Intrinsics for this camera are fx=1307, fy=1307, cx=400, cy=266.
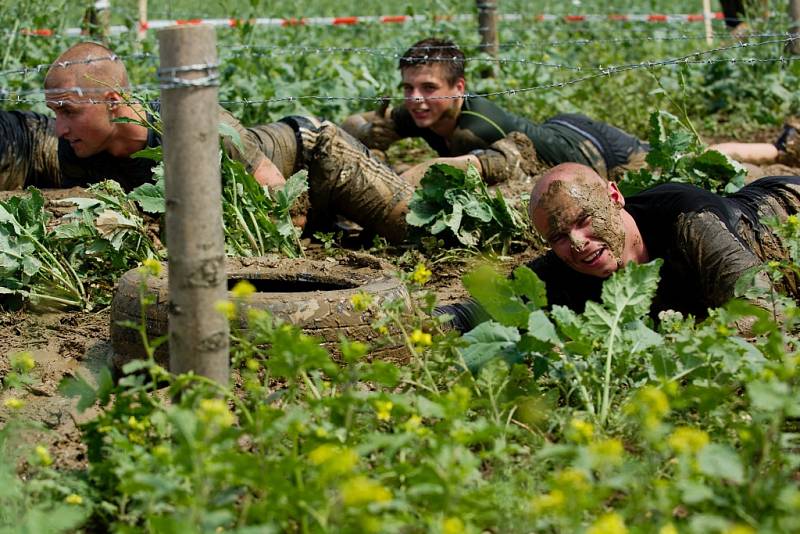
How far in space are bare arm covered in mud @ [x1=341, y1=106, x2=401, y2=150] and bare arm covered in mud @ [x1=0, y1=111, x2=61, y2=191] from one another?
1.98 metres

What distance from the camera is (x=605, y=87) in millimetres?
10023

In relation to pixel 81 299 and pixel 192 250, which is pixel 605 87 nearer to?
pixel 81 299

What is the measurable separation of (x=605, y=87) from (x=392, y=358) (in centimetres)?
604

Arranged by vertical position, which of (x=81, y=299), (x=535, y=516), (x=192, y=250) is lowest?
(x=81, y=299)

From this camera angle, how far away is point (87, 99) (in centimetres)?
616

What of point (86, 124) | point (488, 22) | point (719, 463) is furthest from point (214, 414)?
point (488, 22)

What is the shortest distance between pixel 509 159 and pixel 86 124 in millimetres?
2437

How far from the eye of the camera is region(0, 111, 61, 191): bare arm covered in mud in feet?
24.4

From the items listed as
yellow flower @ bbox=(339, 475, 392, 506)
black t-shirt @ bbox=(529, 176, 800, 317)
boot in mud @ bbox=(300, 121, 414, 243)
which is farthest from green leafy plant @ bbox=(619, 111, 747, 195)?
yellow flower @ bbox=(339, 475, 392, 506)

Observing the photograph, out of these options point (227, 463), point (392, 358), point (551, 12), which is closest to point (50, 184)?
point (392, 358)

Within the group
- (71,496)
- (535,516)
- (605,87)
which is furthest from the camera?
(605,87)

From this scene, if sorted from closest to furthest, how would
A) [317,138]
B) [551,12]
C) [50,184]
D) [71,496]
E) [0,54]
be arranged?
[71,496] < [317,138] < [50,184] < [0,54] < [551,12]

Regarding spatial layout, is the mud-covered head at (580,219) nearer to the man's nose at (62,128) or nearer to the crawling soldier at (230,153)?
the crawling soldier at (230,153)

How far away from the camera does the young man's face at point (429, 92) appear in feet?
26.3
